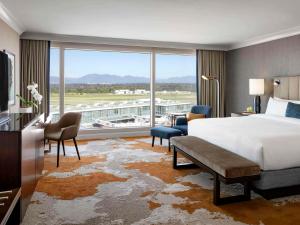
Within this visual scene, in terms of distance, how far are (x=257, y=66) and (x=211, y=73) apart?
4.33 feet

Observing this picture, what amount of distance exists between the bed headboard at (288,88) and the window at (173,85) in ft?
7.92

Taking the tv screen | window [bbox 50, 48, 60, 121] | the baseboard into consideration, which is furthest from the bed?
window [bbox 50, 48, 60, 121]

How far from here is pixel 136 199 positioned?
2955mm

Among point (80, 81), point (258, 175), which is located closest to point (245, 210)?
point (258, 175)

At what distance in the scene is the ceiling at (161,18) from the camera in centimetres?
374

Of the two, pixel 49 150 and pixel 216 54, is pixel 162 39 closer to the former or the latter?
pixel 216 54

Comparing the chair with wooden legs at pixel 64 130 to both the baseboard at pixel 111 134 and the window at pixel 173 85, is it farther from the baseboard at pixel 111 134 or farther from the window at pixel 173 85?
the window at pixel 173 85

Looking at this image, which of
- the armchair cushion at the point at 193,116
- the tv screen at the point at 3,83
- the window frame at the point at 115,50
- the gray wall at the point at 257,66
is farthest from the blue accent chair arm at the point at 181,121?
the tv screen at the point at 3,83

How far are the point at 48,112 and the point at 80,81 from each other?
1.11 meters

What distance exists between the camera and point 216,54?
727 cm

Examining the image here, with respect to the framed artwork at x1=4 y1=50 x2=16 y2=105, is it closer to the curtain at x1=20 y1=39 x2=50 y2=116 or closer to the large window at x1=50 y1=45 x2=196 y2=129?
the curtain at x1=20 y1=39 x2=50 y2=116

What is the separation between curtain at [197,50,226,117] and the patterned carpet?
11.0ft

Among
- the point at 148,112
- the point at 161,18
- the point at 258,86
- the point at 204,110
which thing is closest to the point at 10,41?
the point at 161,18

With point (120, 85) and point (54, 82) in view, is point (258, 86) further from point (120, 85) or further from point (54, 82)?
point (54, 82)
